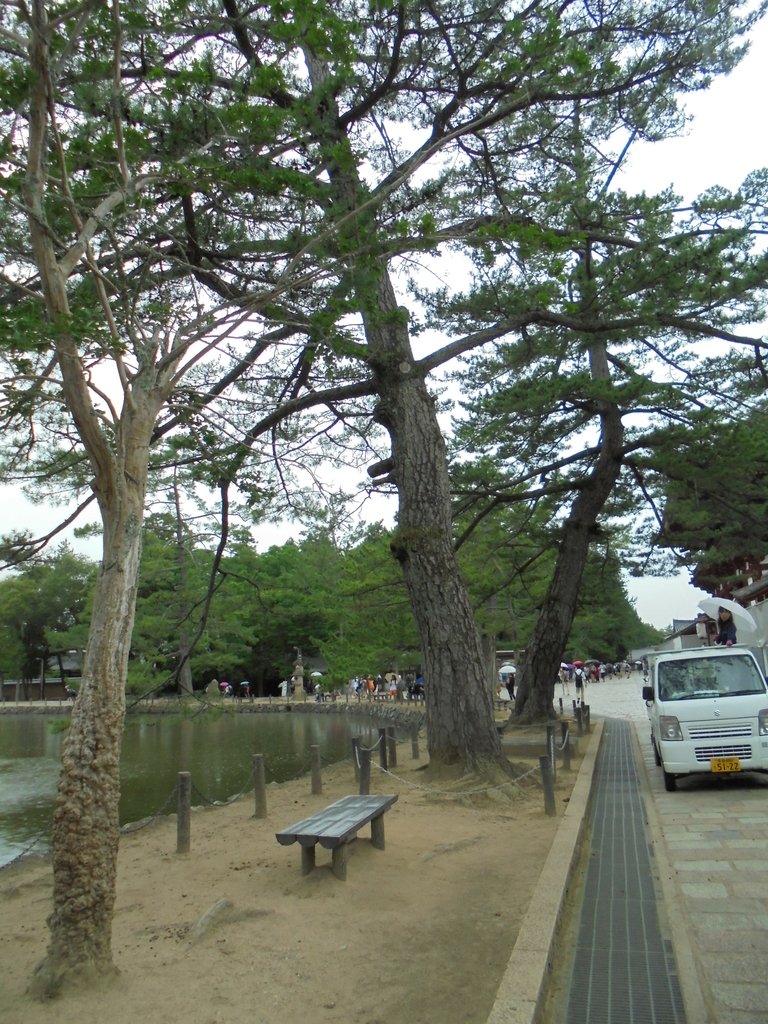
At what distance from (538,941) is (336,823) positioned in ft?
6.74

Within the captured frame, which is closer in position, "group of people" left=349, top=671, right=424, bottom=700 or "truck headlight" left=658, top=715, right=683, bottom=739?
"truck headlight" left=658, top=715, right=683, bottom=739

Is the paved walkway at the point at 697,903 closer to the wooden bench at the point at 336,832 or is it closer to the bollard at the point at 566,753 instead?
the wooden bench at the point at 336,832

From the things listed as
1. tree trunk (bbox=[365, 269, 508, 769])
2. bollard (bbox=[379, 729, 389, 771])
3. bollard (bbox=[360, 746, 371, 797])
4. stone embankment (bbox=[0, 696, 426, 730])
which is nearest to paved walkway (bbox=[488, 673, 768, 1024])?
tree trunk (bbox=[365, 269, 508, 769])

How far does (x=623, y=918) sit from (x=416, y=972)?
65.7 inches

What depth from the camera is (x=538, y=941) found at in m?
4.34

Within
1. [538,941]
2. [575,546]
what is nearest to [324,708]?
[575,546]

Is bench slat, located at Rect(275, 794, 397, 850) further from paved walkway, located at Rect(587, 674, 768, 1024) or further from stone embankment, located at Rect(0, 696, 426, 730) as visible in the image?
stone embankment, located at Rect(0, 696, 426, 730)

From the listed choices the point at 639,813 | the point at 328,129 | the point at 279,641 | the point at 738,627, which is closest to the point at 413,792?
the point at 639,813

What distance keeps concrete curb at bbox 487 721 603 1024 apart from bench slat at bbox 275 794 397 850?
137 centimetres

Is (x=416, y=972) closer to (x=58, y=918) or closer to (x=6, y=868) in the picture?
(x=58, y=918)

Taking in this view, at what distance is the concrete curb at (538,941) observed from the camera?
140 inches

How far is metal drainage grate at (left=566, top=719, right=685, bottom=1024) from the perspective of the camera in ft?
12.7

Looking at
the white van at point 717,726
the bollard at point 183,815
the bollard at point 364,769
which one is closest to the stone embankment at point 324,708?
the white van at point 717,726

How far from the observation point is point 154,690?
9.60 metres
